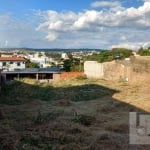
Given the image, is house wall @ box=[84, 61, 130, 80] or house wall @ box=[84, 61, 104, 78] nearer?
house wall @ box=[84, 61, 130, 80]

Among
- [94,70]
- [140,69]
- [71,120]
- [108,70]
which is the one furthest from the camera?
[94,70]

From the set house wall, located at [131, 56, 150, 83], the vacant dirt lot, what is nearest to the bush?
the vacant dirt lot

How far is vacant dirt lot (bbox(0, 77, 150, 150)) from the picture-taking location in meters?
7.87

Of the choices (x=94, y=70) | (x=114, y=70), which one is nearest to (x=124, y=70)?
(x=114, y=70)

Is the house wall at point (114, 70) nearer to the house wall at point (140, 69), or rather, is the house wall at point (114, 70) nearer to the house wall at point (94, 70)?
the house wall at point (94, 70)

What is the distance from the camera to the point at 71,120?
427 inches

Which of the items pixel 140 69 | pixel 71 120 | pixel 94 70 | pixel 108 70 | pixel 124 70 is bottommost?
pixel 71 120

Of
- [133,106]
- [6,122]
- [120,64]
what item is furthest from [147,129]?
[120,64]

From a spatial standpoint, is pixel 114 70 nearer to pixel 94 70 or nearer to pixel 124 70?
pixel 124 70

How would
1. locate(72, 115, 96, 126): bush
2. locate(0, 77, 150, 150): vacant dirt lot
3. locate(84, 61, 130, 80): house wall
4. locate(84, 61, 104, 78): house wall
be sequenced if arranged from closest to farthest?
locate(0, 77, 150, 150): vacant dirt lot → locate(72, 115, 96, 126): bush → locate(84, 61, 130, 80): house wall → locate(84, 61, 104, 78): house wall

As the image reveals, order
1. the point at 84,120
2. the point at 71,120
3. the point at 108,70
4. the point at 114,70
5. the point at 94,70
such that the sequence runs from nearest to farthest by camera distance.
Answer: the point at 84,120, the point at 71,120, the point at 114,70, the point at 108,70, the point at 94,70

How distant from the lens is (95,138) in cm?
850

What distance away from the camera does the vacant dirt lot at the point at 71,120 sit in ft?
25.8

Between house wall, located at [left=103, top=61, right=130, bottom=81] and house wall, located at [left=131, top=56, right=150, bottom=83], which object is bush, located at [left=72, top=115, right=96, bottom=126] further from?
house wall, located at [left=103, top=61, right=130, bottom=81]
